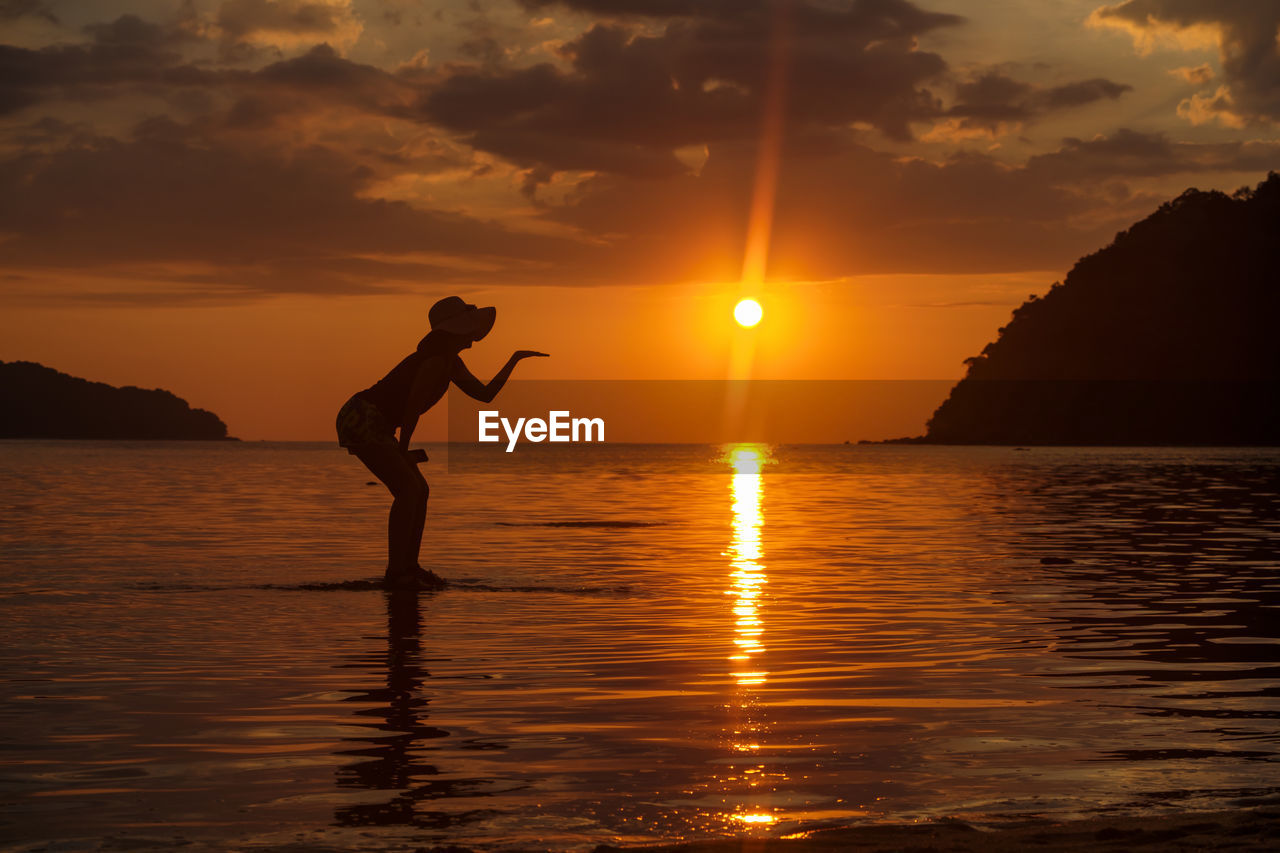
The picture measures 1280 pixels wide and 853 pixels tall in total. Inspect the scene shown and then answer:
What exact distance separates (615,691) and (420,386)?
5.84 meters

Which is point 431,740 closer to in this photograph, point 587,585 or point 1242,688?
point 1242,688

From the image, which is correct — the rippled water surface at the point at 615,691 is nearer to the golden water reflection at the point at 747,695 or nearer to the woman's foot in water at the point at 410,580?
the golden water reflection at the point at 747,695

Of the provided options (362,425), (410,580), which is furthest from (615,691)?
(410,580)

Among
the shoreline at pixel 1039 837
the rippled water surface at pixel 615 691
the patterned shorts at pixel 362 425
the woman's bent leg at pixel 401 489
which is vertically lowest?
the rippled water surface at pixel 615 691

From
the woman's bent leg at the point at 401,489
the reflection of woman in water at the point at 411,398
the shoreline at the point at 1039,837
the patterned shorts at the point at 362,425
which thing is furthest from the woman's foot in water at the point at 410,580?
the shoreline at the point at 1039,837

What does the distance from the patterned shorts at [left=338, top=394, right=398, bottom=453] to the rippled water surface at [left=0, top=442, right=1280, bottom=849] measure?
1.51m

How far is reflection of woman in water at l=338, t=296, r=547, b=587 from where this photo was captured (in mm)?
13484

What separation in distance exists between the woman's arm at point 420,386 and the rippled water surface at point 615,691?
1.69 meters

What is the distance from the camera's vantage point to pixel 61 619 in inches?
472

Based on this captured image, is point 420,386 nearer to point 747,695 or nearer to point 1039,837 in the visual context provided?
point 747,695

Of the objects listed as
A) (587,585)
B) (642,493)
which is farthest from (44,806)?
(642,493)

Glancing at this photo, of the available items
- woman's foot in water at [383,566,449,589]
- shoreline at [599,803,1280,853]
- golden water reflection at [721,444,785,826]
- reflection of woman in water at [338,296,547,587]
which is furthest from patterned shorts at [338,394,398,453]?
shoreline at [599,803,1280,853]

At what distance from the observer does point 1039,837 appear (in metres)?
4.77

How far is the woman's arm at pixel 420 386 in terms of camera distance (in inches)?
531
